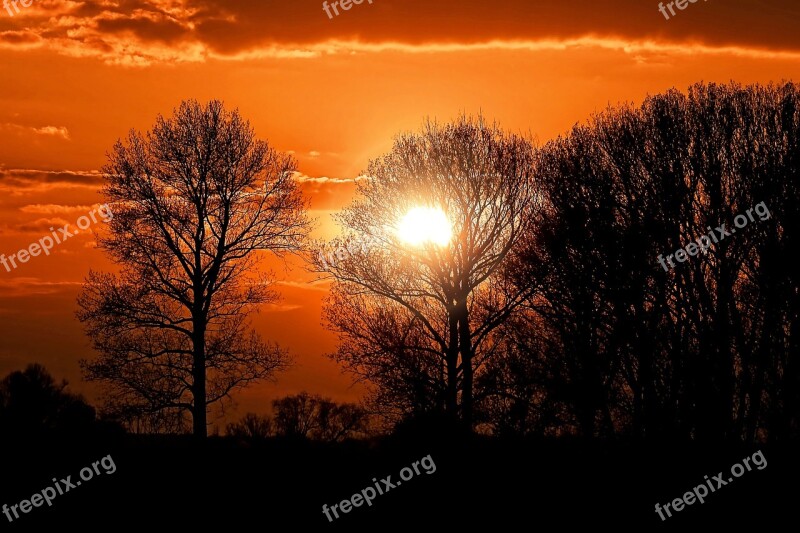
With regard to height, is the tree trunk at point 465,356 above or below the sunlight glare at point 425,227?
below

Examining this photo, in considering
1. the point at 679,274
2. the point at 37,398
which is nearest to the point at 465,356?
the point at 679,274

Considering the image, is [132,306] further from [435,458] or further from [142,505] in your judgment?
[435,458]

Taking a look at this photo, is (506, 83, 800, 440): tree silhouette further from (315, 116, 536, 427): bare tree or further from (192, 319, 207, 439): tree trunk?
(192, 319, 207, 439): tree trunk

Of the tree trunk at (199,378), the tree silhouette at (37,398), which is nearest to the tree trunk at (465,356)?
the tree trunk at (199,378)

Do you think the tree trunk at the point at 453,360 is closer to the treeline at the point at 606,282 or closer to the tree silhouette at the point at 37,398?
the treeline at the point at 606,282

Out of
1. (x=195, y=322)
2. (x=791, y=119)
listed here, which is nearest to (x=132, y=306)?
(x=195, y=322)

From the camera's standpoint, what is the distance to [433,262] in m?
35.5

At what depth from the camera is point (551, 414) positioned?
35.3 meters

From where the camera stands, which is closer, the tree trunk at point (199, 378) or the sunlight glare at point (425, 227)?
the tree trunk at point (199, 378)

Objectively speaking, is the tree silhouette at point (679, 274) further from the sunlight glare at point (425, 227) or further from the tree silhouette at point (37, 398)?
the tree silhouette at point (37, 398)

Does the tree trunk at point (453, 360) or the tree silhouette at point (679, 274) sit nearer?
the tree silhouette at point (679, 274)

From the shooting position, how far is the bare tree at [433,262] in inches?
1378

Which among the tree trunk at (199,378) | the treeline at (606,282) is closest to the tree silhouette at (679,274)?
the treeline at (606,282)

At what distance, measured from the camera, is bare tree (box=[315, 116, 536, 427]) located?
35000 millimetres
